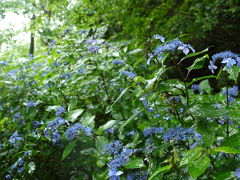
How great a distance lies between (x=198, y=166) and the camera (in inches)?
31.8

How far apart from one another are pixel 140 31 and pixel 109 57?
1447 millimetres

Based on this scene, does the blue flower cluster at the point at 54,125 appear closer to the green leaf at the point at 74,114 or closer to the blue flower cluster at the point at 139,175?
the green leaf at the point at 74,114

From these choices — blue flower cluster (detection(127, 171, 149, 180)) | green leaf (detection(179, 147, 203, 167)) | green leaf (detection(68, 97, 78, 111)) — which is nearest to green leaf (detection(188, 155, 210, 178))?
green leaf (detection(179, 147, 203, 167))

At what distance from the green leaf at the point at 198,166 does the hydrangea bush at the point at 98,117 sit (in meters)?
0.16

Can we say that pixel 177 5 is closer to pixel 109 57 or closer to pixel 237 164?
pixel 109 57

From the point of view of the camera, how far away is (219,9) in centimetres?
362

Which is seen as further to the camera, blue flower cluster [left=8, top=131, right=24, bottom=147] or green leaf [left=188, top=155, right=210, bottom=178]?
blue flower cluster [left=8, top=131, right=24, bottom=147]

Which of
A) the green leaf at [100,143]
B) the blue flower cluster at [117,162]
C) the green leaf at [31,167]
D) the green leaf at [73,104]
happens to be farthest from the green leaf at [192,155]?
the green leaf at [31,167]

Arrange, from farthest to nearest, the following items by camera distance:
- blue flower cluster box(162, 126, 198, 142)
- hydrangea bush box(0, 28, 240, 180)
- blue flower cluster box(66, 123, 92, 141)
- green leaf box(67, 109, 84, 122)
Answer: green leaf box(67, 109, 84, 122), blue flower cluster box(66, 123, 92, 141), hydrangea bush box(0, 28, 240, 180), blue flower cluster box(162, 126, 198, 142)

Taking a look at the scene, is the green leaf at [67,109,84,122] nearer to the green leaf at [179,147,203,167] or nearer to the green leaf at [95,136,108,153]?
the green leaf at [95,136,108,153]

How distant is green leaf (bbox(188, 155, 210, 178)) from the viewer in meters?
0.79

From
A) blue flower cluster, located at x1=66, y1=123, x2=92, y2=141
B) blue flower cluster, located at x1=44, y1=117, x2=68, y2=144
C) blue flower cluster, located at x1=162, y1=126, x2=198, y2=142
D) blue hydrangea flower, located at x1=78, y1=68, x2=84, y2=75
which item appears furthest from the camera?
blue hydrangea flower, located at x1=78, y1=68, x2=84, y2=75

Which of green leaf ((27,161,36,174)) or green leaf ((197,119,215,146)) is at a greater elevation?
green leaf ((197,119,215,146))

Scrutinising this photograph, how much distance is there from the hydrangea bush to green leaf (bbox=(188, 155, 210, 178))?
0.16 metres
